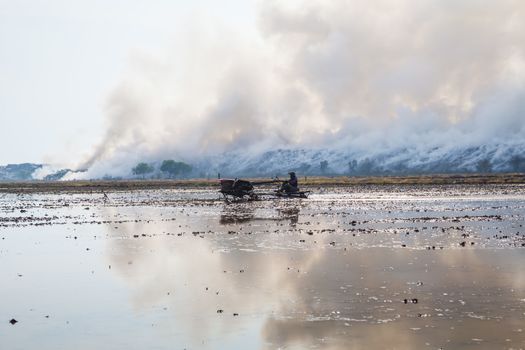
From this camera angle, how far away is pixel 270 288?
90.5 feet

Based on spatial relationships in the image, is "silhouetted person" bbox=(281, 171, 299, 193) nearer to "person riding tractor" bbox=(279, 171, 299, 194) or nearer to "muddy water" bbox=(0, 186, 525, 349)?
"person riding tractor" bbox=(279, 171, 299, 194)

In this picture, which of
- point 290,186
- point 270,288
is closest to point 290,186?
point 290,186

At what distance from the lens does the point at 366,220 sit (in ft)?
195

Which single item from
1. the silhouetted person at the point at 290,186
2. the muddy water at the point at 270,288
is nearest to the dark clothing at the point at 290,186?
the silhouetted person at the point at 290,186

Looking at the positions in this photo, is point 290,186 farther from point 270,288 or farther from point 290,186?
point 270,288

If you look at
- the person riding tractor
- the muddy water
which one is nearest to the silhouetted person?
the person riding tractor

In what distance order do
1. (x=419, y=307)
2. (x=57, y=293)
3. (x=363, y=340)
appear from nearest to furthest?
(x=363, y=340) → (x=419, y=307) → (x=57, y=293)

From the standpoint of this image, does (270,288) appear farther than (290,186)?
No

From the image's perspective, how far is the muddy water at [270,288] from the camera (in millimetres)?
20281

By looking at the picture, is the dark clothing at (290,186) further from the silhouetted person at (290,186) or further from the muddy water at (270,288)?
the muddy water at (270,288)

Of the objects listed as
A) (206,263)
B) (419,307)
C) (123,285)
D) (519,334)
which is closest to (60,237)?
(206,263)

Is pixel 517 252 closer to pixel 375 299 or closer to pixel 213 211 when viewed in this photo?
pixel 375 299

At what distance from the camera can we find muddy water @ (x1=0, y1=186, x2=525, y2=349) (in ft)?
66.5

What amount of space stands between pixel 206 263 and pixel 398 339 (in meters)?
17.4
